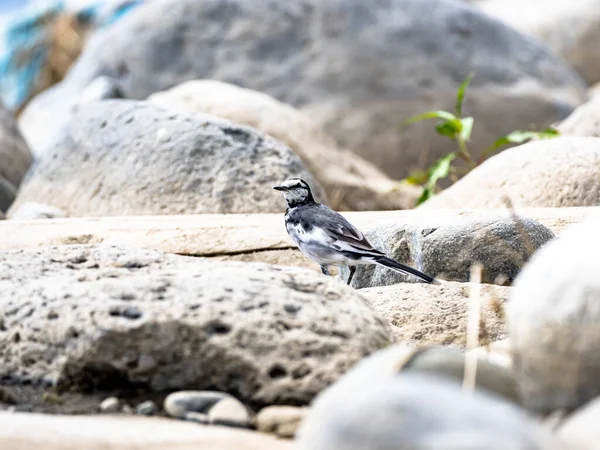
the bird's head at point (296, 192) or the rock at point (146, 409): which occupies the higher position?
the rock at point (146, 409)

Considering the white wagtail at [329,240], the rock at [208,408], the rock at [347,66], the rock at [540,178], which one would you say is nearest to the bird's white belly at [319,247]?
the white wagtail at [329,240]

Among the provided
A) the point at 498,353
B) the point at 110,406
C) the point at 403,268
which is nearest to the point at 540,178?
the point at 403,268

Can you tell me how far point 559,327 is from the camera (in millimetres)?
2635

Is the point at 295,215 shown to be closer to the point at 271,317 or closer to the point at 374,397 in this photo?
the point at 271,317

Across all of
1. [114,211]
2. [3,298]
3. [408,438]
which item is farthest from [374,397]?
[114,211]

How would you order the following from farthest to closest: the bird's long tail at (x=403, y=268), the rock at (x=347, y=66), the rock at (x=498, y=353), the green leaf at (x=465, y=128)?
the rock at (x=347, y=66) < the green leaf at (x=465, y=128) < the bird's long tail at (x=403, y=268) < the rock at (x=498, y=353)

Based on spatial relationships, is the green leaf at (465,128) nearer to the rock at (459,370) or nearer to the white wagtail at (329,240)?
the white wagtail at (329,240)

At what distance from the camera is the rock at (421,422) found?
2.09m

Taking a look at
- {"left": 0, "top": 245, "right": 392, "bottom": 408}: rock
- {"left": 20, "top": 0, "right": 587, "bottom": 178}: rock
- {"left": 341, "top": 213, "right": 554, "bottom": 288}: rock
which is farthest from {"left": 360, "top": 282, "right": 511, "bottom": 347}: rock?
{"left": 20, "top": 0, "right": 587, "bottom": 178}: rock

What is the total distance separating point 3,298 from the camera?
3.79 meters

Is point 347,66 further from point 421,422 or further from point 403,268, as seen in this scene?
point 421,422

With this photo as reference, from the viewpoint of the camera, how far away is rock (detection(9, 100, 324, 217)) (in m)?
7.29

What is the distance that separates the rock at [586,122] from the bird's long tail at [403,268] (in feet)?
10.7

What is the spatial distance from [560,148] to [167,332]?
4043mm
